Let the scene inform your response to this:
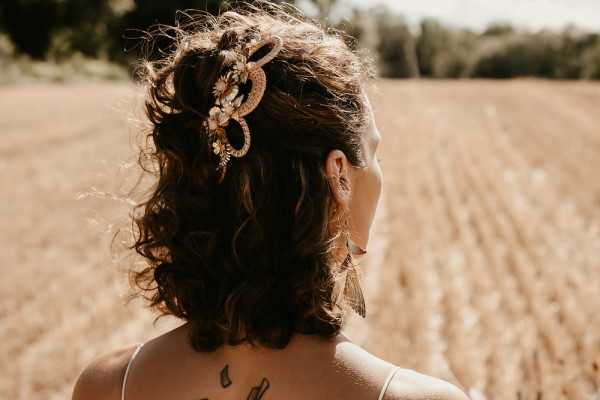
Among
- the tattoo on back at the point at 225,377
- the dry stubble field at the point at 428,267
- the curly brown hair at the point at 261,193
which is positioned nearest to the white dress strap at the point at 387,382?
the curly brown hair at the point at 261,193

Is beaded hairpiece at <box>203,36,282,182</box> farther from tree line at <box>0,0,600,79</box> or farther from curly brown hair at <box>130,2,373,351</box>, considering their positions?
tree line at <box>0,0,600,79</box>

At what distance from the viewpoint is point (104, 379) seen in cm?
132

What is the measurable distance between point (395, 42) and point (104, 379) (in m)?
29.8

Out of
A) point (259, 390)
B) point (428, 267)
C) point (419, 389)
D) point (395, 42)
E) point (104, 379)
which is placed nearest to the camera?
point (419, 389)

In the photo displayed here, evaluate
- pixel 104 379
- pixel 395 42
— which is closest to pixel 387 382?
pixel 104 379

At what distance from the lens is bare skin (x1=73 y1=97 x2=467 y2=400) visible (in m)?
1.12

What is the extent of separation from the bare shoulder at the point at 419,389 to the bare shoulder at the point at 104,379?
0.60 m

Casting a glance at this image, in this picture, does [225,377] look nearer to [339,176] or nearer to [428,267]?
[339,176]

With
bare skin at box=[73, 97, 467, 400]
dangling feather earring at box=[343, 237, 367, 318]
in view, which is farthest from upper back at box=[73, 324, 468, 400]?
dangling feather earring at box=[343, 237, 367, 318]

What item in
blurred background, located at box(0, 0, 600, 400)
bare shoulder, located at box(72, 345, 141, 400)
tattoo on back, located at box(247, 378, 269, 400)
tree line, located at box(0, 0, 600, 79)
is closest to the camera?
tattoo on back, located at box(247, 378, 269, 400)

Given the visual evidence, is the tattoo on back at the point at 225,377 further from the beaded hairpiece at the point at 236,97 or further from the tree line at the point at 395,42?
the tree line at the point at 395,42

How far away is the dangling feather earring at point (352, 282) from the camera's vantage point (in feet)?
4.71

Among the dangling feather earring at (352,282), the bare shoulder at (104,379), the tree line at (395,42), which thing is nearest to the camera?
the bare shoulder at (104,379)

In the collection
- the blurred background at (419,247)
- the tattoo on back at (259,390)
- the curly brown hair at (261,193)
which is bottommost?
the blurred background at (419,247)
